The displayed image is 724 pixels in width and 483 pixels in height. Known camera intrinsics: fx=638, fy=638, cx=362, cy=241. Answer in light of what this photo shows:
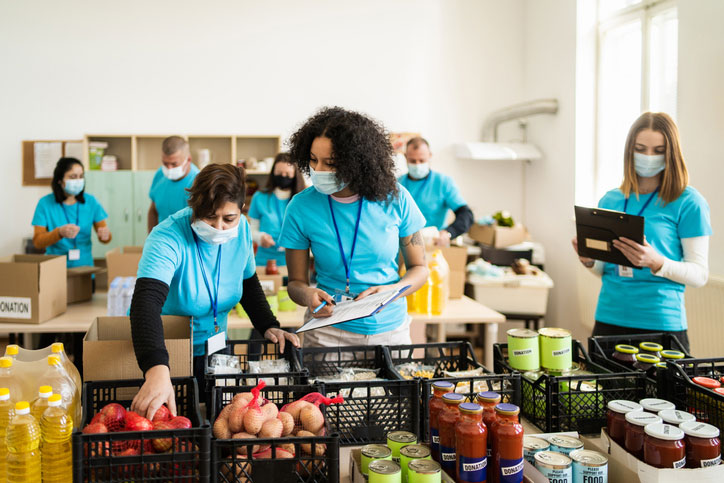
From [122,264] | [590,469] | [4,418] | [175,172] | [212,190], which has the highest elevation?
[175,172]

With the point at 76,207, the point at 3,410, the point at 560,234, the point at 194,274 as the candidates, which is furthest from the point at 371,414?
the point at 560,234

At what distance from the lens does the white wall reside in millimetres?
6105

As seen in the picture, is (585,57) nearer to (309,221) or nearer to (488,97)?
(488,97)

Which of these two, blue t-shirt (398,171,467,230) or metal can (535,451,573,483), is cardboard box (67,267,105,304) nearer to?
blue t-shirt (398,171,467,230)

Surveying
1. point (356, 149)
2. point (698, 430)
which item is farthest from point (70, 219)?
point (698, 430)

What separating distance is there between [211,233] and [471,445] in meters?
1.00

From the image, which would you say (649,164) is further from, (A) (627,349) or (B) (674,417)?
(B) (674,417)

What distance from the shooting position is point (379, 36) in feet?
21.2

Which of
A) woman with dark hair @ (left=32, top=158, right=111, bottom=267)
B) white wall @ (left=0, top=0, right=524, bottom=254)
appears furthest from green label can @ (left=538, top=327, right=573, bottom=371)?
white wall @ (left=0, top=0, right=524, bottom=254)

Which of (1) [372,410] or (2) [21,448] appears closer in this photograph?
(2) [21,448]

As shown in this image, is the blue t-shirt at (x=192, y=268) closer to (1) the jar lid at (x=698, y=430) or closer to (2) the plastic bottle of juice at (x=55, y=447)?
(2) the plastic bottle of juice at (x=55, y=447)

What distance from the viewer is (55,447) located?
132 centimetres

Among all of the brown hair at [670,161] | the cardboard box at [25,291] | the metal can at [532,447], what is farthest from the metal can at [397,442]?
the cardboard box at [25,291]

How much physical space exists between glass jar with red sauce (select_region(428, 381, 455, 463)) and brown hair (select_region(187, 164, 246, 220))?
0.81m
